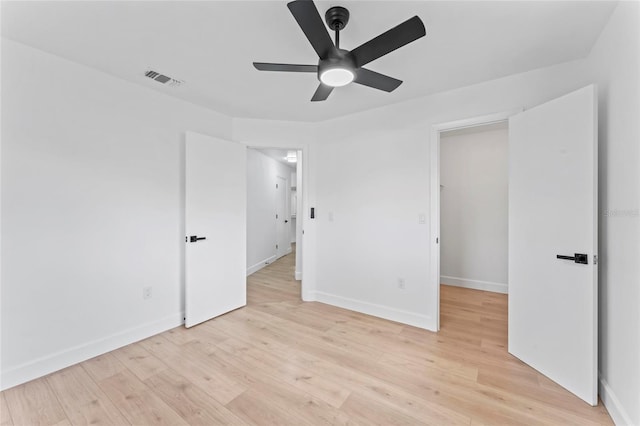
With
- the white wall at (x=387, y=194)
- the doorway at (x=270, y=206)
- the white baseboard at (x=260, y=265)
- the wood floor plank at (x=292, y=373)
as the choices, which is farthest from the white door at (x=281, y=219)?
the wood floor plank at (x=292, y=373)

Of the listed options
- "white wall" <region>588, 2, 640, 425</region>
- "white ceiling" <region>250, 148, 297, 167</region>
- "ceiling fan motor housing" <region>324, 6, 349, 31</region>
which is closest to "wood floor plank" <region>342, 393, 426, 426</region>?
"white wall" <region>588, 2, 640, 425</region>

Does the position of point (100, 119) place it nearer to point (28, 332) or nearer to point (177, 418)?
point (28, 332)

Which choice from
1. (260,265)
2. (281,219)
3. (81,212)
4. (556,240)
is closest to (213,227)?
(81,212)

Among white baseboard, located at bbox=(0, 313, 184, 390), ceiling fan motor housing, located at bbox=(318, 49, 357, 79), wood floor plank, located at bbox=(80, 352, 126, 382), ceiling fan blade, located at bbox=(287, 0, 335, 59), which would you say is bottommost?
wood floor plank, located at bbox=(80, 352, 126, 382)

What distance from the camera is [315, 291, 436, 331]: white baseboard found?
8.64ft

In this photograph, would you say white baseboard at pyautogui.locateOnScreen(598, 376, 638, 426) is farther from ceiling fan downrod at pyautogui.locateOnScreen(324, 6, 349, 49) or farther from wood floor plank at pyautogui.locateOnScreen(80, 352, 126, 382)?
wood floor plank at pyautogui.locateOnScreen(80, 352, 126, 382)

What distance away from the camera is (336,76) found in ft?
5.05

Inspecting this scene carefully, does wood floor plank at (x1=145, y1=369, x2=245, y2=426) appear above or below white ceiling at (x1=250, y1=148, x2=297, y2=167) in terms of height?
below

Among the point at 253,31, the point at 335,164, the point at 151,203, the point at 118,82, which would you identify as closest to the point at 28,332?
the point at 151,203

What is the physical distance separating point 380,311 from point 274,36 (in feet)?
9.19

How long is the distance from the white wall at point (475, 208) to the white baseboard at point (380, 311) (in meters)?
1.77

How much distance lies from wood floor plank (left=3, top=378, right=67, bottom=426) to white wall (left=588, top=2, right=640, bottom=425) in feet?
10.6

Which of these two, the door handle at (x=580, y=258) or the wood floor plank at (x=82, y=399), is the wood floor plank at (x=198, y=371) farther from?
the door handle at (x=580, y=258)

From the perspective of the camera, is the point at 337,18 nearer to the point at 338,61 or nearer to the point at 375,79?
the point at 338,61
